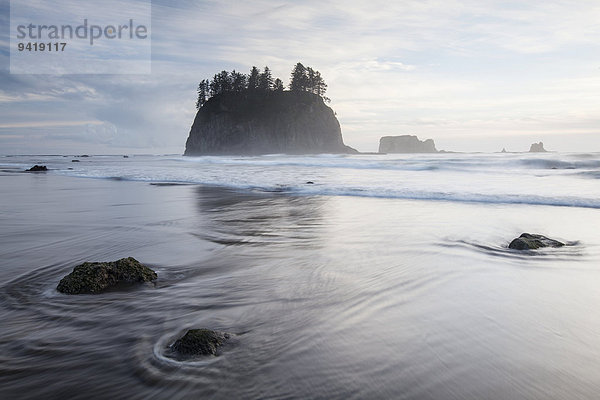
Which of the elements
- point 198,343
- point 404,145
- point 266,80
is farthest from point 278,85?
point 198,343

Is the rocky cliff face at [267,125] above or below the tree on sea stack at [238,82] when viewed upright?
below

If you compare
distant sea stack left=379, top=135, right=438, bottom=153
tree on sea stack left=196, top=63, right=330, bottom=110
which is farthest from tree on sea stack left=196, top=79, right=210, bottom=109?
distant sea stack left=379, top=135, right=438, bottom=153

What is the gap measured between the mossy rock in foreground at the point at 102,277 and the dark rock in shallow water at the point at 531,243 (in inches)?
202

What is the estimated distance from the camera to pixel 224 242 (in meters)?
6.35

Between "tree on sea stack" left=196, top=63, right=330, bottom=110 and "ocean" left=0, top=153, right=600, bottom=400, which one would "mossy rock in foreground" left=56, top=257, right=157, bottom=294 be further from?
"tree on sea stack" left=196, top=63, right=330, bottom=110

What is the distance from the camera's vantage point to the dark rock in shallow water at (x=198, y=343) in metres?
2.65

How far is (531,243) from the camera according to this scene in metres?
5.66

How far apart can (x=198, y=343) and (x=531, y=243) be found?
5141mm

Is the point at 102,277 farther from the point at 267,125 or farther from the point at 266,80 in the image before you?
the point at 266,80

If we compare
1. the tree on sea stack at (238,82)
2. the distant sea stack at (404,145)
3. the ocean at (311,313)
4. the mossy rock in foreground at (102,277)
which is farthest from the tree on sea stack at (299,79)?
the mossy rock in foreground at (102,277)

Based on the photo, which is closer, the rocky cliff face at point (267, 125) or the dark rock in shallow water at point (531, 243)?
the dark rock in shallow water at point (531, 243)

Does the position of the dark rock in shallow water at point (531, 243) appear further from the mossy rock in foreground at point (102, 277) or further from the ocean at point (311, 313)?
the mossy rock in foreground at point (102, 277)

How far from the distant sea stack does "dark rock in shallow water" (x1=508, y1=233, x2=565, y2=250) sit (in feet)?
477

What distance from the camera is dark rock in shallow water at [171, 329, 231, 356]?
2.65 m
